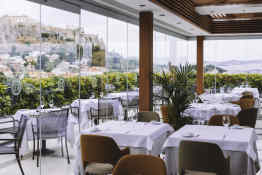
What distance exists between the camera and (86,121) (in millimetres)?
8383

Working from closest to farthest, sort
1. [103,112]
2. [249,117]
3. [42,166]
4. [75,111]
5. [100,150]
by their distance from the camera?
[100,150], [42,166], [249,117], [75,111], [103,112]

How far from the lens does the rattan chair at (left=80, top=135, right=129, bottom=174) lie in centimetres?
419

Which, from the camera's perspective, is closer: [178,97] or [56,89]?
[56,89]

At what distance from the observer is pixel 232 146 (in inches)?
169

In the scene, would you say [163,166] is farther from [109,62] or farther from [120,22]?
[120,22]

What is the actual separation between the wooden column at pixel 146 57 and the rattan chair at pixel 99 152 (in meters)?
4.71

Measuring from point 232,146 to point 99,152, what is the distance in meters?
1.67

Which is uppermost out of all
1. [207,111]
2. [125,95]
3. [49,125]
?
[125,95]

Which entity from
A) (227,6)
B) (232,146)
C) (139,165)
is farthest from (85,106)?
(139,165)

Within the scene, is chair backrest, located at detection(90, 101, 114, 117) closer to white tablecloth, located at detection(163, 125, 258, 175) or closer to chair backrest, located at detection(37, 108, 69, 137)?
chair backrest, located at detection(37, 108, 69, 137)

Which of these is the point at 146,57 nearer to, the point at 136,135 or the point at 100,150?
the point at 136,135

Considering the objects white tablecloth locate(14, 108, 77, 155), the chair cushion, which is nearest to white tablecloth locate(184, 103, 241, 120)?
white tablecloth locate(14, 108, 77, 155)

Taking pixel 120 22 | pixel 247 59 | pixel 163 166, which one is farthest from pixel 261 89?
pixel 163 166

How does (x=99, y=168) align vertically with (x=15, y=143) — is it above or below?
below
